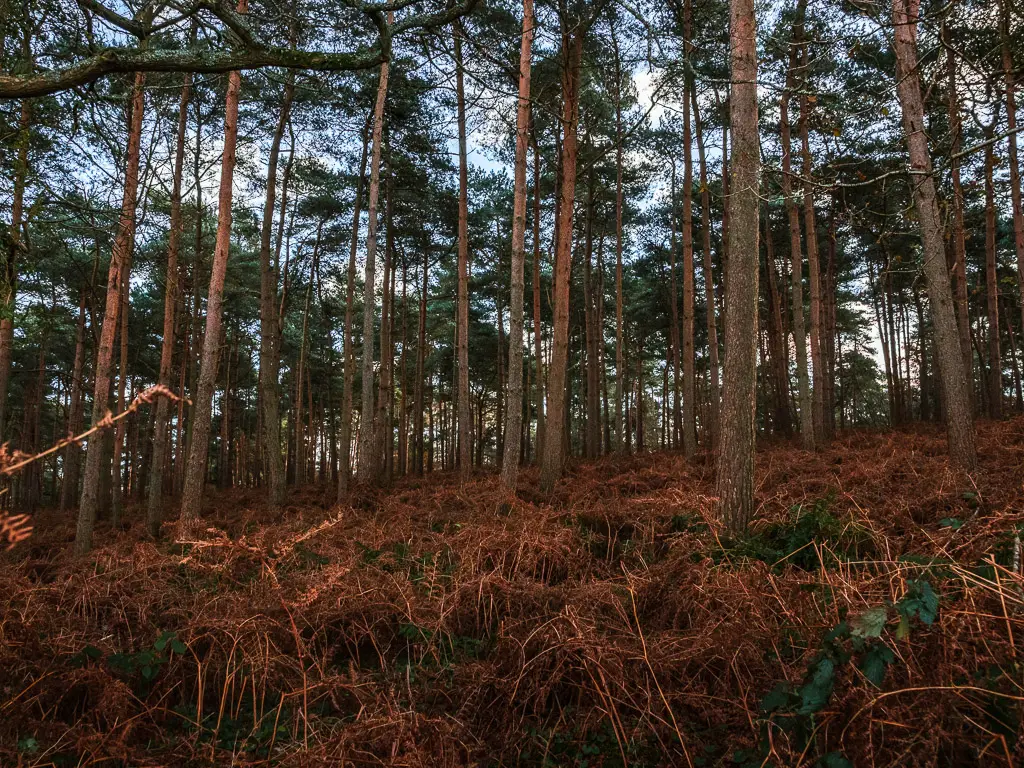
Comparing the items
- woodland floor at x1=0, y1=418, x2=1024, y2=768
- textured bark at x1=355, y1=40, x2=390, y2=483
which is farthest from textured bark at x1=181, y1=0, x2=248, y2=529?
woodland floor at x1=0, y1=418, x2=1024, y2=768

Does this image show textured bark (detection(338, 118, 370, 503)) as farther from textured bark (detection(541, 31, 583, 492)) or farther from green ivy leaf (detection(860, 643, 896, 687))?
green ivy leaf (detection(860, 643, 896, 687))

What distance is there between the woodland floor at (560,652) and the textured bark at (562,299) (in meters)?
4.29

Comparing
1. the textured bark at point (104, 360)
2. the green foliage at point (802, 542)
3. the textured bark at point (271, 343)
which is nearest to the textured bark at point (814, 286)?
the green foliage at point (802, 542)

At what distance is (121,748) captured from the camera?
2.67 meters

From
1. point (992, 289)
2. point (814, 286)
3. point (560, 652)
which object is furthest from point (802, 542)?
point (992, 289)

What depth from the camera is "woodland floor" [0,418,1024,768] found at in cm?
219

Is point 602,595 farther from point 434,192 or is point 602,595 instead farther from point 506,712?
point 434,192

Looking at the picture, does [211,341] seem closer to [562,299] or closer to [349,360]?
[349,360]

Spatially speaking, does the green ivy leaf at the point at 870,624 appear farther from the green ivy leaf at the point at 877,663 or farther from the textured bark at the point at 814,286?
the textured bark at the point at 814,286

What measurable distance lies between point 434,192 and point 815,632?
54.7 ft

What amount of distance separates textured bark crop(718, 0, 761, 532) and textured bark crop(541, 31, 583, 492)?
16.0 ft

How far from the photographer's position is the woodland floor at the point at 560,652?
219 centimetres

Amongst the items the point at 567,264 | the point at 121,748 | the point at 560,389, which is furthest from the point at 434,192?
the point at 121,748

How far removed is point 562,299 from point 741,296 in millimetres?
5394
